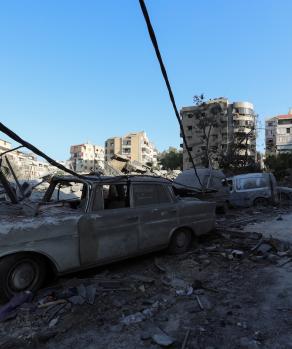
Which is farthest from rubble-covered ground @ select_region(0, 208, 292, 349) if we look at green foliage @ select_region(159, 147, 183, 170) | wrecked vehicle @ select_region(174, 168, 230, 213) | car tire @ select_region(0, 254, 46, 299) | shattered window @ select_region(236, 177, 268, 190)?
green foliage @ select_region(159, 147, 183, 170)

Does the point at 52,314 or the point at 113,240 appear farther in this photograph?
the point at 113,240

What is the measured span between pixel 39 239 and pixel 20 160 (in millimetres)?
46257

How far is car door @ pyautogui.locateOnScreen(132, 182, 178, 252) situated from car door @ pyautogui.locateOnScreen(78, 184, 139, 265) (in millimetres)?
174

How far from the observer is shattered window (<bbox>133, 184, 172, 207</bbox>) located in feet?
21.0

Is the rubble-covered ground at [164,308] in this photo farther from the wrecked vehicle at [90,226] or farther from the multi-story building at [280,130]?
the multi-story building at [280,130]

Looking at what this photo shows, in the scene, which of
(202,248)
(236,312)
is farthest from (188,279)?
(202,248)

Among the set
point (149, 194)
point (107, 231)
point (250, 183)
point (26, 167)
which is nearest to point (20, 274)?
point (107, 231)

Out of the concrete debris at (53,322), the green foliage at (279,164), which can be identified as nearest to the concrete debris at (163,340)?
the concrete debris at (53,322)

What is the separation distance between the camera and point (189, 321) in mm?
4082

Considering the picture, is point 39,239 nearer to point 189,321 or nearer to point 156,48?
point 189,321

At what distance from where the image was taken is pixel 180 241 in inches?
276

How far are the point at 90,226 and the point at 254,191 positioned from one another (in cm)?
1222

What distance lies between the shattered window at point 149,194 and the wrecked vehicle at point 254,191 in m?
10.1

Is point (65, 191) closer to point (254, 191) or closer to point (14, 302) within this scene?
point (14, 302)
